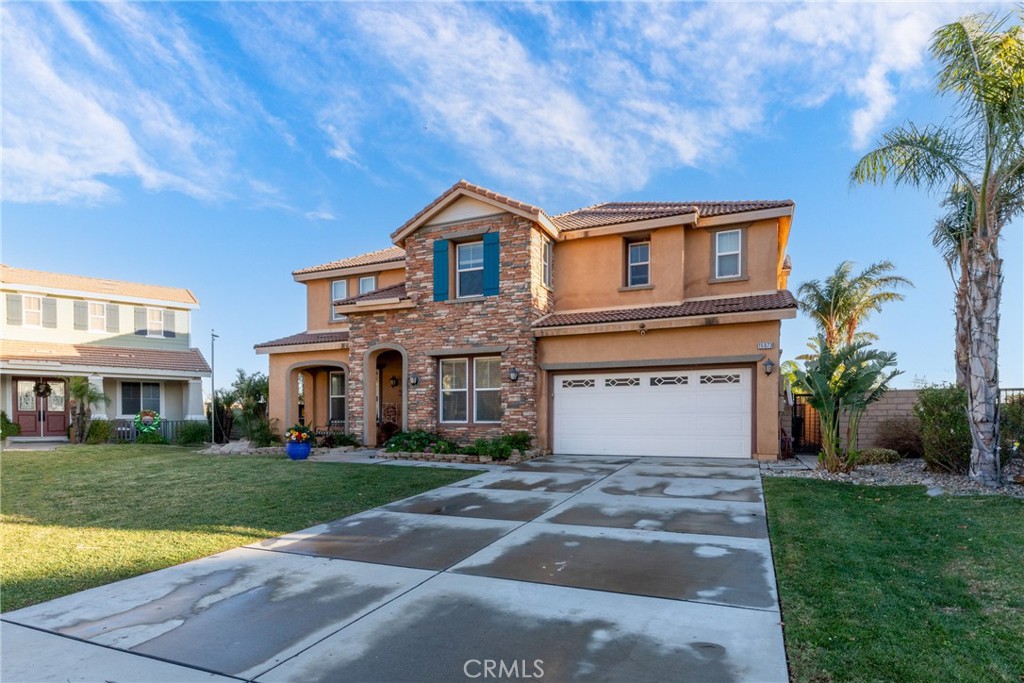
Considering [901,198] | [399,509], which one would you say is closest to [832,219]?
[901,198]

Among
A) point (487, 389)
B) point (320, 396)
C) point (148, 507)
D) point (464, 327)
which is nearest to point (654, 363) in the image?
point (487, 389)

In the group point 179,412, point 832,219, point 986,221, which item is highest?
point 832,219

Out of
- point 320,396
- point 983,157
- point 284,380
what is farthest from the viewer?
point 320,396

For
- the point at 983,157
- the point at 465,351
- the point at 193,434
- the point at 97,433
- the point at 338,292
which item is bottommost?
the point at 193,434

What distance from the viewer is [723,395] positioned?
13.4m

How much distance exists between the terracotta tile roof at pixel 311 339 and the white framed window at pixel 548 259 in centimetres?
739

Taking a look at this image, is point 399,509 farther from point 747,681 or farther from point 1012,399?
point 1012,399

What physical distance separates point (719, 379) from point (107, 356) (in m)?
Result: 24.9

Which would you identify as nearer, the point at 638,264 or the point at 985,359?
the point at 985,359

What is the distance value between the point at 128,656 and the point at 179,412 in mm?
25979

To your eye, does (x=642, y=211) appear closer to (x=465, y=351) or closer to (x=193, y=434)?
(x=465, y=351)

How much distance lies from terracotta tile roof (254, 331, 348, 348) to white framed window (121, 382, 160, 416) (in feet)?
30.1

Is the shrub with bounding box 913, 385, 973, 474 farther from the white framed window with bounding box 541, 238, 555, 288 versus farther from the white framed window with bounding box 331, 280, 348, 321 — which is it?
the white framed window with bounding box 331, 280, 348, 321

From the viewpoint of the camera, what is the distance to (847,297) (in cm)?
2383
